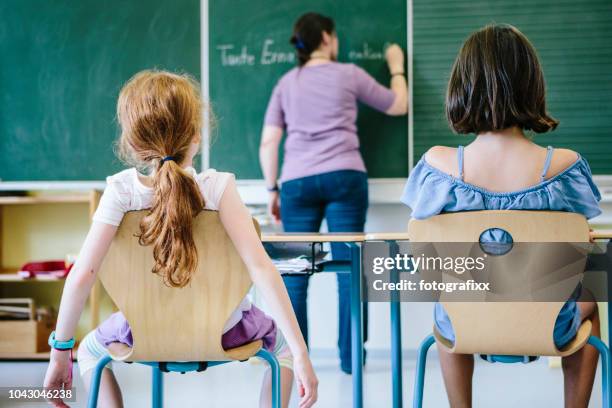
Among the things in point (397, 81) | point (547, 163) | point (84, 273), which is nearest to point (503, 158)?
point (547, 163)

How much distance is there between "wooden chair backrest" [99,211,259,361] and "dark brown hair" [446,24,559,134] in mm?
651

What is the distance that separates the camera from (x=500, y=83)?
1.58m

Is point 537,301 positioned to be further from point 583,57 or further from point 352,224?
point 583,57

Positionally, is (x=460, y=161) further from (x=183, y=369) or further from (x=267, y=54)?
(x=267, y=54)

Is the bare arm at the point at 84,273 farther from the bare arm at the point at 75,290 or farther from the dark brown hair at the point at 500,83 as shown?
the dark brown hair at the point at 500,83

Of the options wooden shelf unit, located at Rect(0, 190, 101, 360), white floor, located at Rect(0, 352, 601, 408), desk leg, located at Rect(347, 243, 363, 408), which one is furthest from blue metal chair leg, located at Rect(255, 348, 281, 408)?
wooden shelf unit, located at Rect(0, 190, 101, 360)

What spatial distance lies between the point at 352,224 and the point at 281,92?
0.71m

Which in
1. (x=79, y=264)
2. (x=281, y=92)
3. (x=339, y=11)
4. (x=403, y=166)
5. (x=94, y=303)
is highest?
(x=339, y=11)

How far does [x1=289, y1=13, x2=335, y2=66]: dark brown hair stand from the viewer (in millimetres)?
3082

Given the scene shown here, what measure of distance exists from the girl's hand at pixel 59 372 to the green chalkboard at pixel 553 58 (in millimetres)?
2339

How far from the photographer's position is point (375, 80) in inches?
132

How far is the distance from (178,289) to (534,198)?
789 millimetres

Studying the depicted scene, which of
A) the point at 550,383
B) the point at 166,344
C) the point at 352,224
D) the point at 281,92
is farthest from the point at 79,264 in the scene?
the point at 550,383

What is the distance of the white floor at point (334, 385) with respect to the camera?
2582mm
